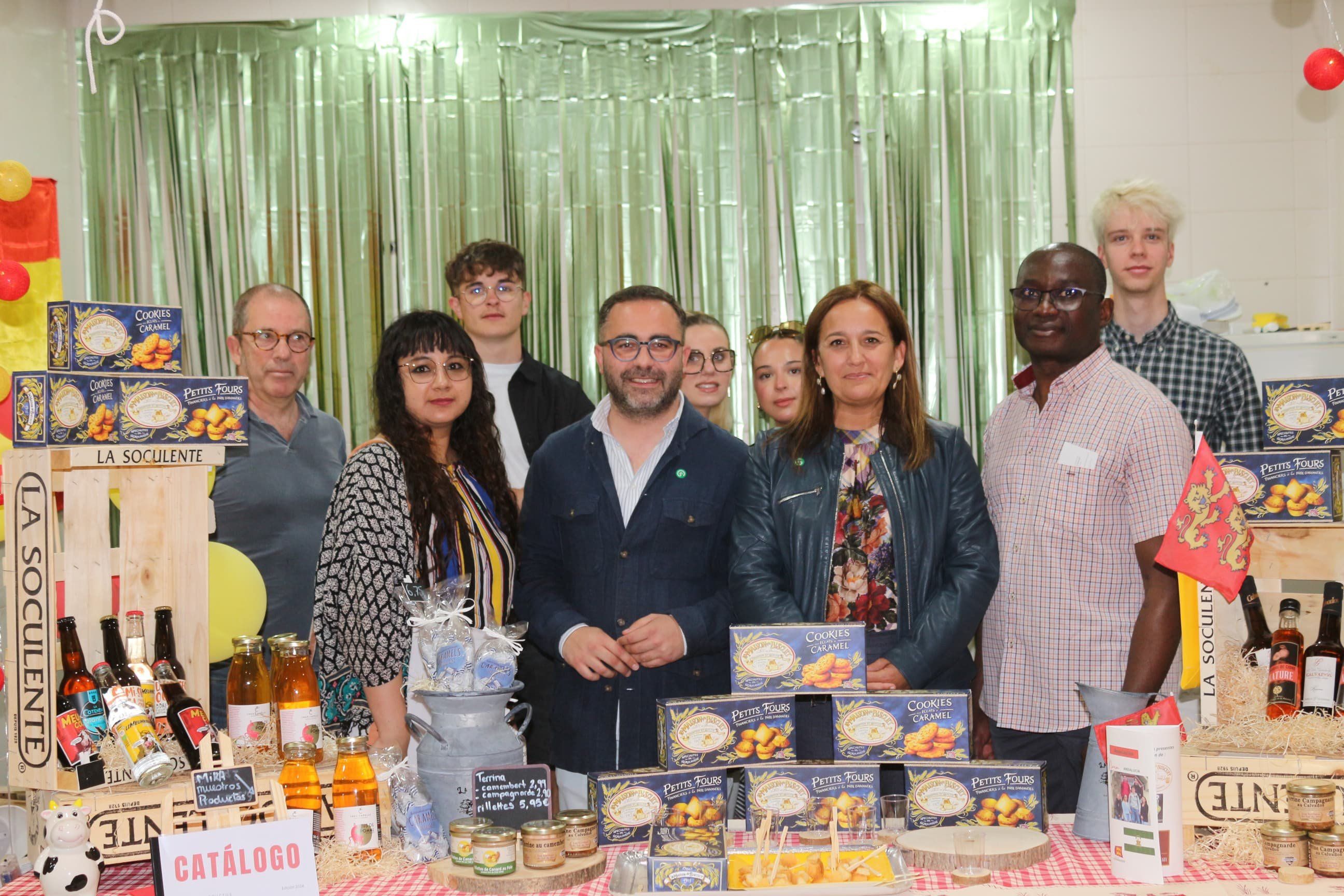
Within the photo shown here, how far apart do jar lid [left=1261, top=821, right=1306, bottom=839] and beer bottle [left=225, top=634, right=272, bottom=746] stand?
5.77ft

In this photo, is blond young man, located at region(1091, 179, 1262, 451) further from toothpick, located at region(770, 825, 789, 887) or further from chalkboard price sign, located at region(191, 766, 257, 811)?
chalkboard price sign, located at region(191, 766, 257, 811)

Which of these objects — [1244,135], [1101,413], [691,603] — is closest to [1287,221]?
[1244,135]

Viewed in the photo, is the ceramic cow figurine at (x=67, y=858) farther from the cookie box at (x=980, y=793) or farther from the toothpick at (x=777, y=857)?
the cookie box at (x=980, y=793)

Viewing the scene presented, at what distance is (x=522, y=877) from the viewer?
6.31 ft

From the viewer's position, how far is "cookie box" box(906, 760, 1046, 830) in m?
2.11

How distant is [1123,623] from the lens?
2629 mm

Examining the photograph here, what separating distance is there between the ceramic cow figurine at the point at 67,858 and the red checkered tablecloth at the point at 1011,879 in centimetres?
10

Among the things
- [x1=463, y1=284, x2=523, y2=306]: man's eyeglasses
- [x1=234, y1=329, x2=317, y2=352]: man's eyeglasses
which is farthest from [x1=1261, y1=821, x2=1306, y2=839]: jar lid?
[x1=234, y1=329, x2=317, y2=352]: man's eyeglasses

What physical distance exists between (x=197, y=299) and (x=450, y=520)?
2998 mm

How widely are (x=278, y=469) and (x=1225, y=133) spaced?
4075 mm

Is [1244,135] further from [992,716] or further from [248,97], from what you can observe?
[248,97]

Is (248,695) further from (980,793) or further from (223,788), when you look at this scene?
(980,793)

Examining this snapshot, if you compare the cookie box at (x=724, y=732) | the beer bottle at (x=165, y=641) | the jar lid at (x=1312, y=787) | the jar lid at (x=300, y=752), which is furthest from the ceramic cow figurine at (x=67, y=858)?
the jar lid at (x=1312, y=787)

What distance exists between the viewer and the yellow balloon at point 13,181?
137 inches
